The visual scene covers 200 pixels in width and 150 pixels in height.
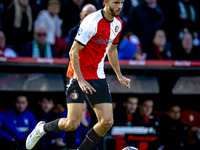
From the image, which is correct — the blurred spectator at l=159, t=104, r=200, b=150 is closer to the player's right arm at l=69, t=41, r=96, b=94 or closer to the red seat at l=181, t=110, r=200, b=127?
the red seat at l=181, t=110, r=200, b=127

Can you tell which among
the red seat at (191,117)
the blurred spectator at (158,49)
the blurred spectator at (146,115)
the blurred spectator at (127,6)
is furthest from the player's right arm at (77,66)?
the blurred spectator at (127,6)

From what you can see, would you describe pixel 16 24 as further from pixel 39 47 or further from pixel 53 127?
pixel 53 127

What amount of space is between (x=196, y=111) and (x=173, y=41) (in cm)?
224

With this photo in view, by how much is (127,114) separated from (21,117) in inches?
78.0

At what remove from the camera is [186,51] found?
7320 millimetres

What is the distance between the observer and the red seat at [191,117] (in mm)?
6641

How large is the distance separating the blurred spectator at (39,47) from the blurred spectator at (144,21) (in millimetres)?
2140

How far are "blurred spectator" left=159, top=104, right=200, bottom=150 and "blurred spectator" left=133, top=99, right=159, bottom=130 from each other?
6.9 inches

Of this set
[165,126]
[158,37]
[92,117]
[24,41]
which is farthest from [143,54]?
[24,41]

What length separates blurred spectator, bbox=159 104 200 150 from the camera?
20.7 ft

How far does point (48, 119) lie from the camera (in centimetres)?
611

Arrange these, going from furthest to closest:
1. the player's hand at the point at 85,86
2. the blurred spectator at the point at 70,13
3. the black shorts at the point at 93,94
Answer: the blurred spectator at the point at 70,13 < the black shorts at the point at 93,94 < the player's hand at the point at 85,86

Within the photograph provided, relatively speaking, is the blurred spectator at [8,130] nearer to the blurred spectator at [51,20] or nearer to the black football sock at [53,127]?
the black football sock at [53,127]

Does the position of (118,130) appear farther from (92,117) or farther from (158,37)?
(158,37)
